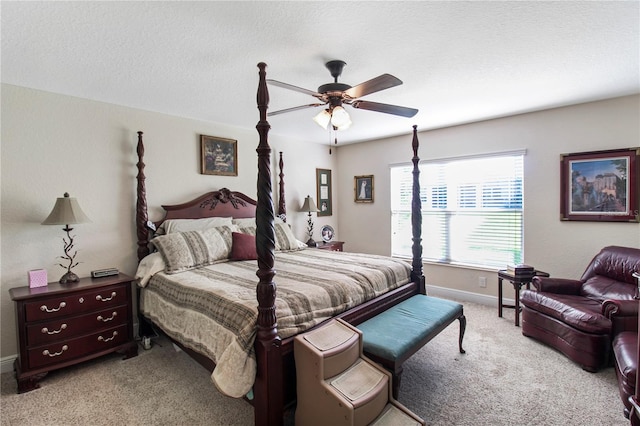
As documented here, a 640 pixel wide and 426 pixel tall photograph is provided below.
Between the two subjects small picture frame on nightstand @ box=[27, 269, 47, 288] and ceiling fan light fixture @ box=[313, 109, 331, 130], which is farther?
small picture frame on nightstand @ box=[27, 269, 47, 288]

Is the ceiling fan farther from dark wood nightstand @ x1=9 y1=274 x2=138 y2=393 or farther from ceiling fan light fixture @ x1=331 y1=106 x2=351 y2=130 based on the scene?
dark wood nightstand @ x1=9 y1=274 x2=138 y2=393

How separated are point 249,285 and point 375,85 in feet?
5.65

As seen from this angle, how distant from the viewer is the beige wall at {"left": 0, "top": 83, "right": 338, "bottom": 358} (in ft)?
8.64

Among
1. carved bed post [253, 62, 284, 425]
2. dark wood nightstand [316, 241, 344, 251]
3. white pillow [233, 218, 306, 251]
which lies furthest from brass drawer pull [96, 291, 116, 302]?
dark wood nightstand [316, 241, 344, 251]

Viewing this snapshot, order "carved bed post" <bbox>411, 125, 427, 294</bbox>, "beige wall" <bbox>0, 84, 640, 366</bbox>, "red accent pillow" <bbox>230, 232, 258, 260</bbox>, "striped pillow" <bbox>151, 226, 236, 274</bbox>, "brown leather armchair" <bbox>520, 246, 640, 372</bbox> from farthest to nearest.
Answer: "red accent pillow" <bbox>230, 232, 258, 260</bbox> < "carved bed post" <bbox>411, 125, 427, 294</bbox> < "striped pillow" <bbox>151, 226, 236, 274</bbox> < "beige wall" <bbox>0, 84, 640, 366</bbox> < "brown leather armchair" <bbox>520, 246, 640, 372</bbox>

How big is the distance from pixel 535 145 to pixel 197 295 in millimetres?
4049

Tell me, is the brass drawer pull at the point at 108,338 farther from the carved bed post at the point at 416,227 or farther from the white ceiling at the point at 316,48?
the carved bed post at the point at 416,227

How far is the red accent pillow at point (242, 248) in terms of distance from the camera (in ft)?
11.0

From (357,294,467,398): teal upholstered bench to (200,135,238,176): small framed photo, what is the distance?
8.93ft

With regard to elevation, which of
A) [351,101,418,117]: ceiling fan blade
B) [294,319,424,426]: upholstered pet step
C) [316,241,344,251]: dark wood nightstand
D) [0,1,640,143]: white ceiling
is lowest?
[294,319,424,426]: upholstered pet step

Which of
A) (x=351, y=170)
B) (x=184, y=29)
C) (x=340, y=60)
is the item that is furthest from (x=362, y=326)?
(x=351, y=170)

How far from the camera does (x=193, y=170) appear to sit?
3.77 m

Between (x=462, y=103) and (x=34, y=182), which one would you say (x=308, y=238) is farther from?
(x=34, y=182)

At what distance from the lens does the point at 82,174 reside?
2977 millimetres
